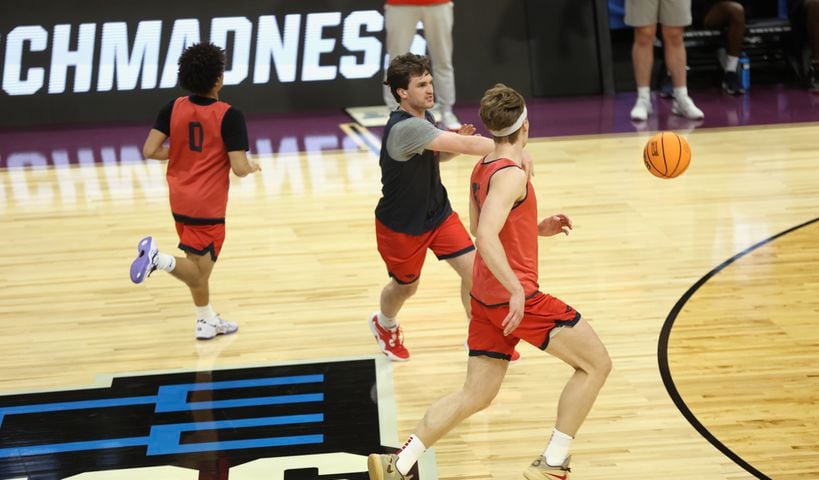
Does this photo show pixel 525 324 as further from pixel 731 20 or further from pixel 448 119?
pixel 731 20

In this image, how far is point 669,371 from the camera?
6000 millimetres

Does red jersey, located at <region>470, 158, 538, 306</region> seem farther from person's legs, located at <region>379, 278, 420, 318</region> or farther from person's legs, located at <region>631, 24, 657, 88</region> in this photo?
person's legs, located at <region>631, 24, 657, 88</region>

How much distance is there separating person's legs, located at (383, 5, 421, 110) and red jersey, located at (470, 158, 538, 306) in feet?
21.4

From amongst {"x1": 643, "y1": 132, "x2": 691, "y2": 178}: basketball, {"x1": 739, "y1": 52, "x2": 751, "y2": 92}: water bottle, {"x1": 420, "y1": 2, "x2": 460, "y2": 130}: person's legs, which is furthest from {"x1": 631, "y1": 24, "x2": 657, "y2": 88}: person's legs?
{"x1": 643, "y1": 132, "x2": 691, "y2": 178}: basketball

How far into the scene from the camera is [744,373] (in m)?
5.91

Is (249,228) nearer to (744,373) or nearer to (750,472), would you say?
(744,373)

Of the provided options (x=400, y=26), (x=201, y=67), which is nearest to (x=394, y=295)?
(x=201, y=67)

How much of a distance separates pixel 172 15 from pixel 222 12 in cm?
54

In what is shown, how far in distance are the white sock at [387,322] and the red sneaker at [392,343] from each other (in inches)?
0.8

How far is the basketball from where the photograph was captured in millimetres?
6391

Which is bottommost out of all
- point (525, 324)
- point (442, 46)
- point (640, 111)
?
point (640, 111)

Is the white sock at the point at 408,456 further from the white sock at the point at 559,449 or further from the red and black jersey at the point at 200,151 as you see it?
the red and black jersey at the point at 200,151

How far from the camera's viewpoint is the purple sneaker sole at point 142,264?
6227 mm

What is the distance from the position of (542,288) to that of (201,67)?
2553 mm
